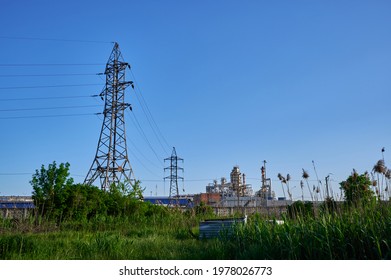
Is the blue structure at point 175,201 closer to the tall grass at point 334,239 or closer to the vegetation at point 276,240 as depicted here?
the vegetation at point 276,240

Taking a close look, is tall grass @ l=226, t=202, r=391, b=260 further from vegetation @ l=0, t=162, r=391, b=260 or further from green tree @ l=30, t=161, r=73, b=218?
green tree @ l=30, t=161, r=73, b=218

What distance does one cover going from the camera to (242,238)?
544 cm

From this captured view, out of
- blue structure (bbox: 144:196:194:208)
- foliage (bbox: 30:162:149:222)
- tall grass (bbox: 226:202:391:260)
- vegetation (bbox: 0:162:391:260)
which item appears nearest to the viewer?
tall grass (bbox: 226:202:391:260)

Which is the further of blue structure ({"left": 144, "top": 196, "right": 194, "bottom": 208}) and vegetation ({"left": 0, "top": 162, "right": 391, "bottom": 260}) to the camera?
blue structure ({"left": 144, "top": 196, "right": 194, "bottom": 208})

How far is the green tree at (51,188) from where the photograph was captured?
13531mm

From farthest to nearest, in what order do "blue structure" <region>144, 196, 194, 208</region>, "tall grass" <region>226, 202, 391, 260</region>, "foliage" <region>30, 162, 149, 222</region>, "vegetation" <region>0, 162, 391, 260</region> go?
"blue structure" <region>144, 196, 194, 208</region> → "foliage" <region>30, 162, 149, 222</region> → "vegetation" <region>0, 162, 391, 260</region> → "tall grass" <region>226, 202, 391, 260</region>

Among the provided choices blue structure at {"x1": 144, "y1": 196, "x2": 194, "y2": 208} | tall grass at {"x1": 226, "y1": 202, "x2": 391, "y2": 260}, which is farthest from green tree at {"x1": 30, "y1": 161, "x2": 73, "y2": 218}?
tall grass at {"x1": 226, "y1": 202, "x2": 391, "y2": 260}

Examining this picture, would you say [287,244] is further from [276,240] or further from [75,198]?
[75,198]

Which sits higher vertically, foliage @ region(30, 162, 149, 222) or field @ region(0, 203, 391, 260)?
foliage @ region(30, 162, 149, 222)

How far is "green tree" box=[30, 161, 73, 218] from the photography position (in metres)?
13.5

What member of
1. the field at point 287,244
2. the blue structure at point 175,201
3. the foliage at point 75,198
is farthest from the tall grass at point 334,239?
the blue structure at point 175,201

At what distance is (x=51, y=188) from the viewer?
596 inches

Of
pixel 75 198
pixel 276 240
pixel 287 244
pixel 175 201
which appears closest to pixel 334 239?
pixel 287 244
